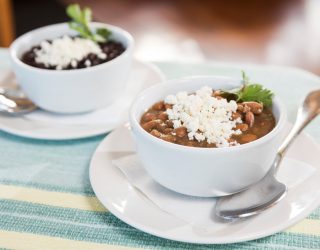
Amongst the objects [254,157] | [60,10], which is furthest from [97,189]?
[60,10]

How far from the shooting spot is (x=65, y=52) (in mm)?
1641

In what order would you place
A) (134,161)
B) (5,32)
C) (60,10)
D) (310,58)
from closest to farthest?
(134,161) < (5,32) < (310,58) < (60,10)

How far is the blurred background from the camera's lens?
4309mm

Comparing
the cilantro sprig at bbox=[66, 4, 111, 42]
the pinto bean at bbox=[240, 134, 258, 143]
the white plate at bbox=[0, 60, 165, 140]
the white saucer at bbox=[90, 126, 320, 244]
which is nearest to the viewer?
the white saucer at bbox=[90, 126, 320, 244]

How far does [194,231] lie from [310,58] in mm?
3380

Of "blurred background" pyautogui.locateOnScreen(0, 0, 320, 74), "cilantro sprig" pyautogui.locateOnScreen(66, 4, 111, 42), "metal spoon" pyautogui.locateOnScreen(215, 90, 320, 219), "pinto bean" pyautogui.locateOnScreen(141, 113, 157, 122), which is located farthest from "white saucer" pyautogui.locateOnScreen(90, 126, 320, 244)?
"blurred background" pyautogui.locateOnScreen(0, 0, 320, 74)

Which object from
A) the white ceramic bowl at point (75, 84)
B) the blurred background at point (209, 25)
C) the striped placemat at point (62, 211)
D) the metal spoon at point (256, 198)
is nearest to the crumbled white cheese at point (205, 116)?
the metal spoon at point (256, 198)

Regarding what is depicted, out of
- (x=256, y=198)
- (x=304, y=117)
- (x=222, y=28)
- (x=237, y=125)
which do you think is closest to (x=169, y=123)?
(x=237, y=125)

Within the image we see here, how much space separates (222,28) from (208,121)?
3.71 m

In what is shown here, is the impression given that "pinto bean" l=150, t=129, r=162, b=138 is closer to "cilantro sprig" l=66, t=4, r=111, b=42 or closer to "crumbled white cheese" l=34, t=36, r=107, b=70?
"crumbled white cheese" l=34, t=36, r=107, b=70

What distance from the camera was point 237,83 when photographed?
1412mm

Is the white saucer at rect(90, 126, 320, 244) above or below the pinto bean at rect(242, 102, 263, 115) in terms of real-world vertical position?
below

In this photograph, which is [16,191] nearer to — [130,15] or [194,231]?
[194,231]

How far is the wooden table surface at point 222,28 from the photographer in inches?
169
